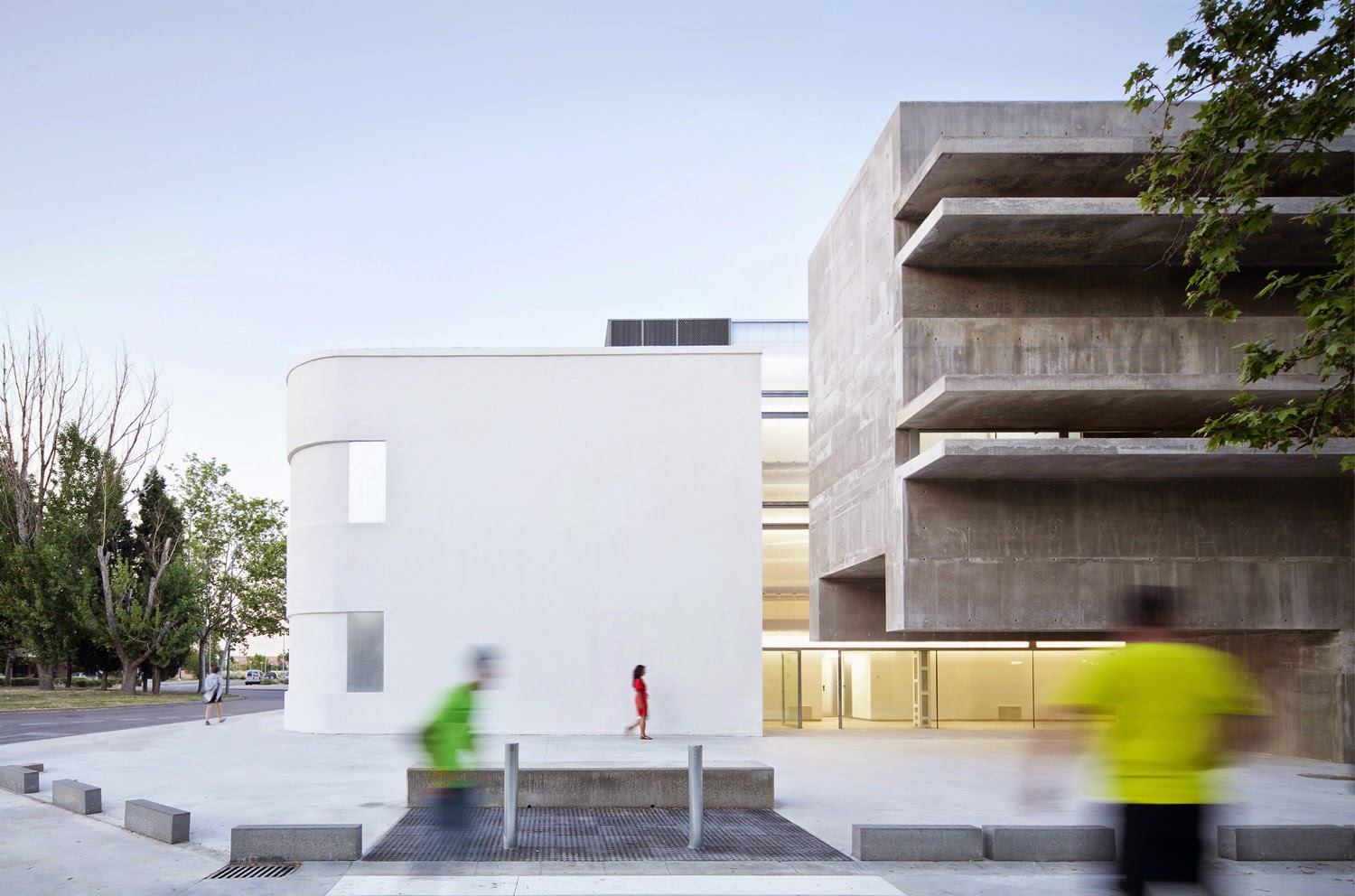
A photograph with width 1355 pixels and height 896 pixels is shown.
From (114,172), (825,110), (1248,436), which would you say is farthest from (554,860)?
(114,172)

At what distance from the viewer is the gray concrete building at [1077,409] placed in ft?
58.5

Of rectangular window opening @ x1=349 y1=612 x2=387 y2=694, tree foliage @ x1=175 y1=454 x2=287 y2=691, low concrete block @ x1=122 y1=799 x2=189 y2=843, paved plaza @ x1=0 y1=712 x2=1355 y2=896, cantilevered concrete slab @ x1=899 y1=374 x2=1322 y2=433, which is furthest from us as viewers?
tree foliage @ x1=175 y1=454 x2=287 y2=691

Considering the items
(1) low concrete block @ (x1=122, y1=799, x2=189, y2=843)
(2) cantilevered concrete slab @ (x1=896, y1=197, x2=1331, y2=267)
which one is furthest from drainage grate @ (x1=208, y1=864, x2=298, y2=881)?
(2) cantilevered concrete slab @ (x1=896, y1=197, x2=1331, y2=267)

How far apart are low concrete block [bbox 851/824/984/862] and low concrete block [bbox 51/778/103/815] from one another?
7929 millimetres

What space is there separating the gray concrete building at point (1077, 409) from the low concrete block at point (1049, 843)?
8.76m

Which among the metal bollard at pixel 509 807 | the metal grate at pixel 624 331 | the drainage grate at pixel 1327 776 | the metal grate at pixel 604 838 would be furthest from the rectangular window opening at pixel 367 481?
the drainage grate at pixel 1327 776

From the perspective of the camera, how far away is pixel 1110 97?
19641mm

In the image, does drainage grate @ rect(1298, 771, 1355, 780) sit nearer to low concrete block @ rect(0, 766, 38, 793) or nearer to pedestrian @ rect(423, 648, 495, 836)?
pedestrian @ rect(423, 648, 495, 836)

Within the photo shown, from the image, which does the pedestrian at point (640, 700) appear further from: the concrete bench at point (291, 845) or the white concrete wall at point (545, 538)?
the concrete bench at point (291, 845)

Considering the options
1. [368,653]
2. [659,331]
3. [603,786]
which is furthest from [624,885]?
[659,331]

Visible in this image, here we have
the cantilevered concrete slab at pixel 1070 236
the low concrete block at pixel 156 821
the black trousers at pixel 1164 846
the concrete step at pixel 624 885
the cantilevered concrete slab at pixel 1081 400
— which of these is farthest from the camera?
the cantilevered concrete slab at pixel 1070 236

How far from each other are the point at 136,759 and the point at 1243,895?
52.2 ft

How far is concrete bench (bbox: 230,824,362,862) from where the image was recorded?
850cm

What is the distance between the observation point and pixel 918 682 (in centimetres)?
2695
